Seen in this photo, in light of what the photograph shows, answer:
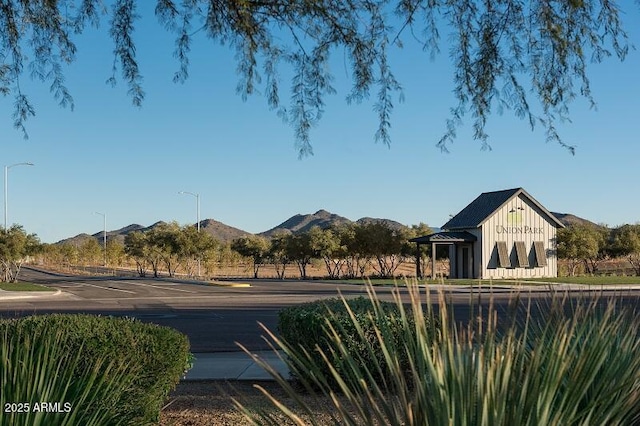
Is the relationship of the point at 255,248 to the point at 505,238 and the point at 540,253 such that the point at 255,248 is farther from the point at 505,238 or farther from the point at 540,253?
the point at 540,253

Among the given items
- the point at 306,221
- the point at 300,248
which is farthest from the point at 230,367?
the point at 306,221

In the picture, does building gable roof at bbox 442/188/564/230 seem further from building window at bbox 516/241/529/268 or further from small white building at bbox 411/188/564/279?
building window at bbox 516/241/529/268

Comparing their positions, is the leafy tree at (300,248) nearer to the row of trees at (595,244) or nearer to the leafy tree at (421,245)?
the leafy tree at (421,245)

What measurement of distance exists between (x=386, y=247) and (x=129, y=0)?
49616 mm

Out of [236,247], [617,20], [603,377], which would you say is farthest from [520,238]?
[603,377]

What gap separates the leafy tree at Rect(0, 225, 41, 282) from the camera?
41625mm

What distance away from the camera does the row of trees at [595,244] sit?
58.4 m

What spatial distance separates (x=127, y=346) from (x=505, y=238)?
44927 millimetres

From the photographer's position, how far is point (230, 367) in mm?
11219

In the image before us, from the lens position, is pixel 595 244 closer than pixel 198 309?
No

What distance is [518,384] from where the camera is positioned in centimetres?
280

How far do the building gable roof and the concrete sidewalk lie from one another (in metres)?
37.3

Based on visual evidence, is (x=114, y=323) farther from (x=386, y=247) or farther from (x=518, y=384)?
(x=386, y=247)

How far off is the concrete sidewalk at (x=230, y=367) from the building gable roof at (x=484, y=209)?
37.3 m
